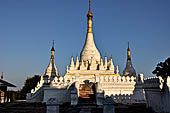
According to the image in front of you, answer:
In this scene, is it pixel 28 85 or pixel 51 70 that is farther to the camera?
pixel 28 85

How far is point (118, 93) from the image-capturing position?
25062 millimetres

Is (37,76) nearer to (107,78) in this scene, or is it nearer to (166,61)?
(107,78)

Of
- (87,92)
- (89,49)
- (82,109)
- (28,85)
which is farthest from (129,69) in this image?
(28,85)

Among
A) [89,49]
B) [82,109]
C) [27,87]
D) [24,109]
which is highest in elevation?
[89,49]

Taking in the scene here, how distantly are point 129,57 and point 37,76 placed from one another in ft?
76.3

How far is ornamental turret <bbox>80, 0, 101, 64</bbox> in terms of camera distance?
3667 cm

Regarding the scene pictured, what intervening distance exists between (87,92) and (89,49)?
16.0 m

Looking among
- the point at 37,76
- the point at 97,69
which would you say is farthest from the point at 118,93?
the point at 37,76

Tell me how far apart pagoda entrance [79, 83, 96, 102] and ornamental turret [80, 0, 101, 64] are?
1194cm

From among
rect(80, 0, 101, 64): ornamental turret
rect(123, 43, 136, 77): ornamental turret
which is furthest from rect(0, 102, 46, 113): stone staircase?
rect(123, 43, 136, 77): ornamental turret

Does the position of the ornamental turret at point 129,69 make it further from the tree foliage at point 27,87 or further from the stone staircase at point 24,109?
the tree foliage at point 27,87

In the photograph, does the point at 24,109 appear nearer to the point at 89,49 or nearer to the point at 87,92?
the point at 87,92

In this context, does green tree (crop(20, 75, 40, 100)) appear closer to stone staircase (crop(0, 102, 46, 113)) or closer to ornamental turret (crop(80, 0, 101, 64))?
ornamental turret (crop(80, 0, 101, 64))

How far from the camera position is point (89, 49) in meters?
37.8
